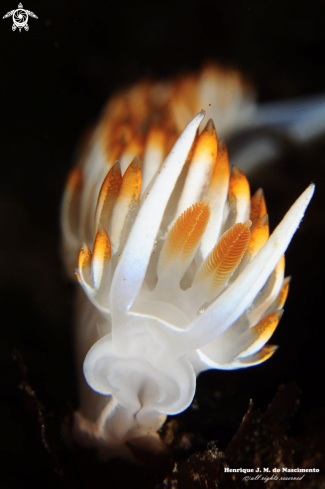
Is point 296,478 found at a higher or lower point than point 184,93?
lower

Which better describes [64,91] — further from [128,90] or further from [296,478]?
A: [296,478]

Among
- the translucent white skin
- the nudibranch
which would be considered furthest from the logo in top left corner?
the translucent white skin

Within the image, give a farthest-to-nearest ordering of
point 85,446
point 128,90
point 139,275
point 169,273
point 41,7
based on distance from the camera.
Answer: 1. point 128,90
2. point 41,7
3. point 85,446
4. point 169,273
5. point 139,275

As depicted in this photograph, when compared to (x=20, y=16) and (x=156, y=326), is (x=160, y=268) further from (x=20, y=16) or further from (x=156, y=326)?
(x=20, y=16)

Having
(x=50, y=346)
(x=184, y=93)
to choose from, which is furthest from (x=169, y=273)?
(x=184, y=93)

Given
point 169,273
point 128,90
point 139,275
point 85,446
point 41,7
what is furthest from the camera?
point 128,90

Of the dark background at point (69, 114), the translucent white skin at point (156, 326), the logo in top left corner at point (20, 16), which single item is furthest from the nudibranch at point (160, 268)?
the logo in top left corner at point (20, 16)

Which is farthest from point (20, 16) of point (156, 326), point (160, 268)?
point (156, 326)
